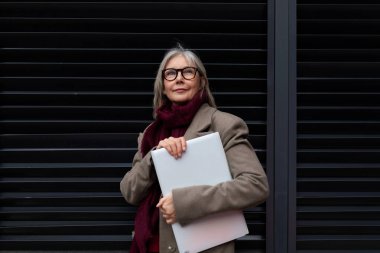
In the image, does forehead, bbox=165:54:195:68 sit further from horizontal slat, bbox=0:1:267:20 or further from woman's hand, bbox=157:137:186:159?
horizontal slat, bbox=0:1:267:20

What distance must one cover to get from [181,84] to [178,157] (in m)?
0.40

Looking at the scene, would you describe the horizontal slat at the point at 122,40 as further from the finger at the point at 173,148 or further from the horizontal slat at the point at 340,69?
the finger at the point at 173,148

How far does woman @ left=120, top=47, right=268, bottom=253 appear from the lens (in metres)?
1.77

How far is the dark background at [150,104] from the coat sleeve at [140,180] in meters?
0.72

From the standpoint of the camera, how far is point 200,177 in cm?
184

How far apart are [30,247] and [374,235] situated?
2.25 metres

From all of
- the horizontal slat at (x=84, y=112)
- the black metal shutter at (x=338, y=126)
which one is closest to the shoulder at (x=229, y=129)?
the horizontal slat at (x=84, y=112)

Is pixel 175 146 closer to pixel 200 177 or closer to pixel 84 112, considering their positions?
pixel 200 177

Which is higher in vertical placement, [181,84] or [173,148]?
[181,84]

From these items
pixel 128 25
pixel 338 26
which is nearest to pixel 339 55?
pixel 338 26

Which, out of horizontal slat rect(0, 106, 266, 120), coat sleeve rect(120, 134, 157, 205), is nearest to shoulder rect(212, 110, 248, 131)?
coat sleeve rect(120, 134, 157, 205)

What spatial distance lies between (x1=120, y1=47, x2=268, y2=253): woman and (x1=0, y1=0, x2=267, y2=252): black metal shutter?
66 cm

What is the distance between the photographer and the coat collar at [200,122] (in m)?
1.96

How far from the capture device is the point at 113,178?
8.94 feet
